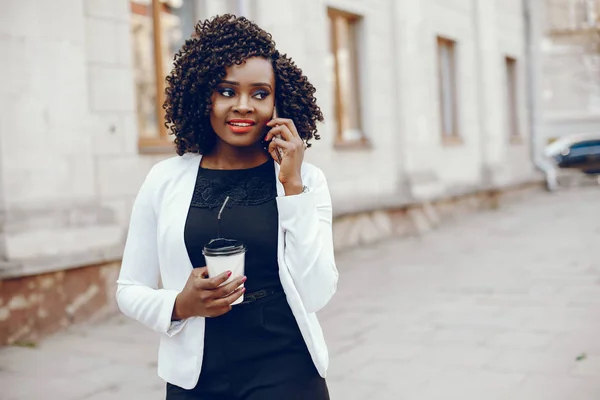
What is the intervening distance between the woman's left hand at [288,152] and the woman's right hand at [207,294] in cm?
27

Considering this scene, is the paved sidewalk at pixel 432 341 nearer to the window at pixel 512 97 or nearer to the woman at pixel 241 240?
the woman at pixel 241 240

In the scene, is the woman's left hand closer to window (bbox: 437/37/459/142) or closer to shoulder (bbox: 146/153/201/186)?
shoulder (bbox: 146/153/201/186)

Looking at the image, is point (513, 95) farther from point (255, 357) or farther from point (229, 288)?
point (229, 288)

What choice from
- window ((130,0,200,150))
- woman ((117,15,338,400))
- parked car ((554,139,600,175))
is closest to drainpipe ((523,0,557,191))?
parked car ((554,139,600,175))

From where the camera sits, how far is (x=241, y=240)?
2.05 meters

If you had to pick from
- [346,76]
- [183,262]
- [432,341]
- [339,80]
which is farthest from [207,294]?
[346,76]

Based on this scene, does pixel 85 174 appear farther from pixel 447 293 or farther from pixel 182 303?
pixel 182 303

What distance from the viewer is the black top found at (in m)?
2.06

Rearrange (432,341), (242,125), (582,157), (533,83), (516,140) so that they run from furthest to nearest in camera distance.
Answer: (582,157) < (533,83) < (516,140) < (432,341) < (242,125)

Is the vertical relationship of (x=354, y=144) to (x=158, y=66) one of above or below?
below

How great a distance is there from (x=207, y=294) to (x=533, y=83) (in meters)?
18.6

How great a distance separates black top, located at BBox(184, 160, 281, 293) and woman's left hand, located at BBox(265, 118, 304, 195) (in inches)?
4.1

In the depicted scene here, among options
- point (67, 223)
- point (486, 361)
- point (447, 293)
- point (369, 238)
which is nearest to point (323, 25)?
point (369, 238)

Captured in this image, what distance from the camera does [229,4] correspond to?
867 cm
